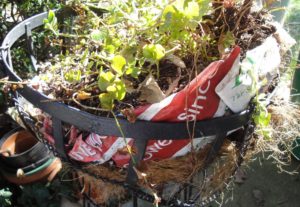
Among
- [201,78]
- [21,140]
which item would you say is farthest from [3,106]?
[201,78]

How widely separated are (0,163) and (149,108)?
133 cm

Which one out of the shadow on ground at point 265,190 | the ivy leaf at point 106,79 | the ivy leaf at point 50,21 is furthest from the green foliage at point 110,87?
the shadow on ground at point 265,190

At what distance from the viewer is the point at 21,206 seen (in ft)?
5.69

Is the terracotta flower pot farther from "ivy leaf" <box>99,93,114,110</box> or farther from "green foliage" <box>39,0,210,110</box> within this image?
"ivy leaf" <box>99,93,114,110</box>

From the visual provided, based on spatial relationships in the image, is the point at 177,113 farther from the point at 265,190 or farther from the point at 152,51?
the point at 265,190

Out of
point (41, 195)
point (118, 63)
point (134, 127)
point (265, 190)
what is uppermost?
point (118, 63)

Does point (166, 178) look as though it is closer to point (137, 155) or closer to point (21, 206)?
point (137, 155)

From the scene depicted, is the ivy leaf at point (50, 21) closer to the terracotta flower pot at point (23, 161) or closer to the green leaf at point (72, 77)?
the green leaf at point (72, 77)

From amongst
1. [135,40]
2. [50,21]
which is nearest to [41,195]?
[50,21]

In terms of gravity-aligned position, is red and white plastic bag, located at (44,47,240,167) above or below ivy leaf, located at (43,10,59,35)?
below

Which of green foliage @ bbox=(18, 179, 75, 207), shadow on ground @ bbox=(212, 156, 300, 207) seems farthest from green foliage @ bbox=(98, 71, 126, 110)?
shadow on ground @ bbox=(212, 156, 300, 207)

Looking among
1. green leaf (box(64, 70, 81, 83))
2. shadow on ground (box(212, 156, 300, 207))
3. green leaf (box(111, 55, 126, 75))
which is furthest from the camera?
shadow on ground (box(212, 156, 300, 207))

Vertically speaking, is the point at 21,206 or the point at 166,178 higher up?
the point at 166,178

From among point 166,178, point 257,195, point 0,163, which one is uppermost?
point 166,178
